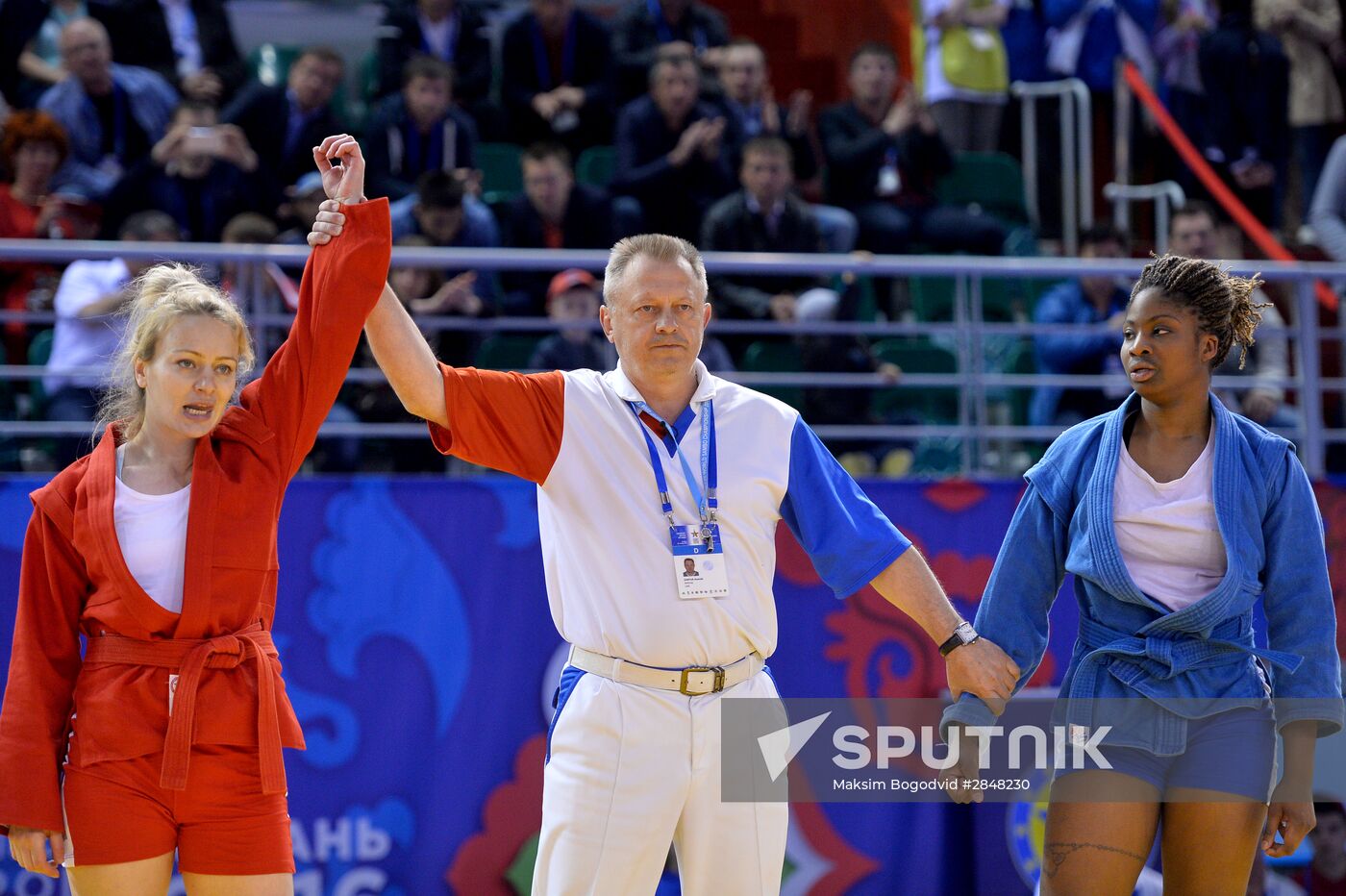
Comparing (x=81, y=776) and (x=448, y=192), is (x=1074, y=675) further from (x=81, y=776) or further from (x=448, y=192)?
(x=448, y=192)

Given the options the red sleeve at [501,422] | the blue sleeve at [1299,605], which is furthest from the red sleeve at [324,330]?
the blue sleeve at [1299,605]

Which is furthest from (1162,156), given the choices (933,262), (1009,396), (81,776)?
(81,776)

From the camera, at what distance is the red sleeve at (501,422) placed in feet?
11.4

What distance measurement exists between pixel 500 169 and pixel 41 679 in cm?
575

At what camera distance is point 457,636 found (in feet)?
18.9

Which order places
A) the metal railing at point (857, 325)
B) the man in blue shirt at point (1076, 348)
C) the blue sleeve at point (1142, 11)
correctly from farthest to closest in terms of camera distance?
the blue sleeve at point (1142, 11) < the man in blue shirt at point (1076, 348) < the metal railing at point (857, 325)

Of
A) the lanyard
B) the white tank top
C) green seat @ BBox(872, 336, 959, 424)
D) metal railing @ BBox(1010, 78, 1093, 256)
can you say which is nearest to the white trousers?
the lanyard

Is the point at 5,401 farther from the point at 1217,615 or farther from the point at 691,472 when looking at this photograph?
the point at 1217,615

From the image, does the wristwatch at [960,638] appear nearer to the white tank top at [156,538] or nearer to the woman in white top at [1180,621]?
the woman in white top at [1180,621]

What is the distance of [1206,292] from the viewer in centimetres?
360

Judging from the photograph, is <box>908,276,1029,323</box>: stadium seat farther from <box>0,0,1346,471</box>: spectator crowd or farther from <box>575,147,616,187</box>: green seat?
<box>575,147,616,187</box>: green seat

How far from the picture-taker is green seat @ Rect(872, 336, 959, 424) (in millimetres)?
7371

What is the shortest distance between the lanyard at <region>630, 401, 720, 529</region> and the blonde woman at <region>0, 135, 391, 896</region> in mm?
696

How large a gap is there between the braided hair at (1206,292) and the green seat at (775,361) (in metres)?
3.43
